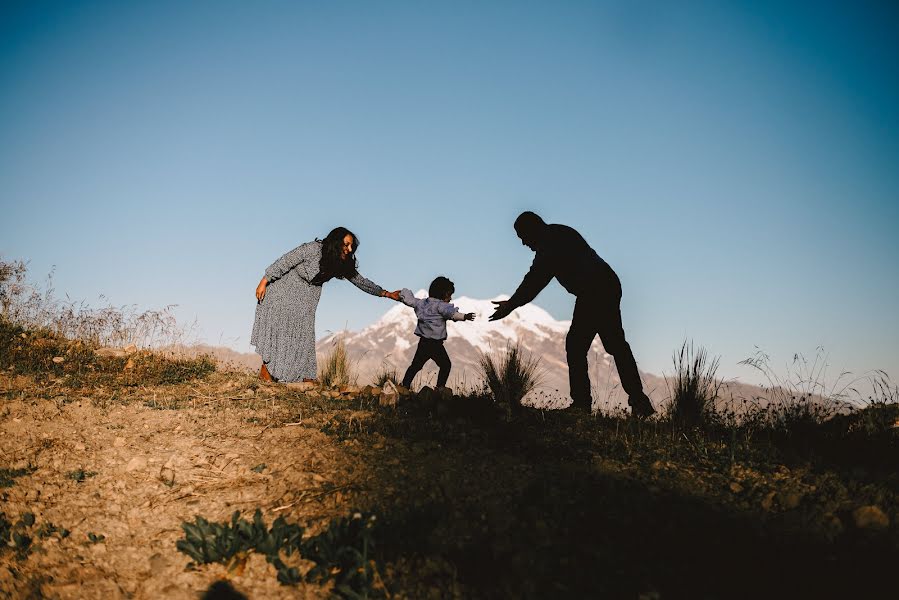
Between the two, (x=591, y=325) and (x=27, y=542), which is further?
(x=591, y=325)

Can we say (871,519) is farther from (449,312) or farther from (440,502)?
(449,312)

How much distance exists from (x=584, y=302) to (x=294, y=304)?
340 cm

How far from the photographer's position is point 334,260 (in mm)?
6496

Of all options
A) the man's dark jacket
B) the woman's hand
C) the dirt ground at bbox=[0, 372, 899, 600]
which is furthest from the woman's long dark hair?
the dirt ground at bbox=[0, 372, 899, 600]

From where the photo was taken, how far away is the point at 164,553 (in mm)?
2223

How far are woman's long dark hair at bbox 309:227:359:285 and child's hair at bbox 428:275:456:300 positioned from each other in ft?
4.51

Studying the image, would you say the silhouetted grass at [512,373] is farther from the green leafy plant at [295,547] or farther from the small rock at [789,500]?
the green leafy plant at [295,547]

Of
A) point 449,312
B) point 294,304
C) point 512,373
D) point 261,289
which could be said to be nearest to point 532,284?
point 512,373

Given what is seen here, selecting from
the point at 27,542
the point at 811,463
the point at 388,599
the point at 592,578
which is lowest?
the point at 27,542

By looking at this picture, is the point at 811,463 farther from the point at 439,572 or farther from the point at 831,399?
the point at 439,572

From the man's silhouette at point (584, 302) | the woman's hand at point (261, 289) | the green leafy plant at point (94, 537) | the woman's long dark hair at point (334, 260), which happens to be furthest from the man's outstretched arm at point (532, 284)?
the green leafy plant at point (94, 537)

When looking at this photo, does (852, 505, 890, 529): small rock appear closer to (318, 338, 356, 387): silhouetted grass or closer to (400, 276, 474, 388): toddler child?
(400, 276, 474, 388): toddler child

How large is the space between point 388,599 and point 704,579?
106cm

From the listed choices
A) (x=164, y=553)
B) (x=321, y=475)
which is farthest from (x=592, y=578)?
(x=164, y=553)
